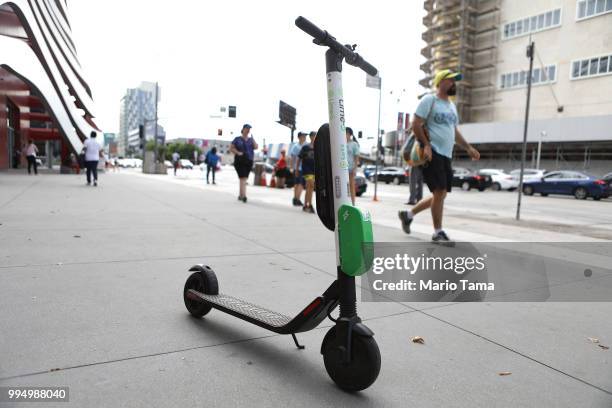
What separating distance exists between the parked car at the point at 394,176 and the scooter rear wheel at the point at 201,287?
34.4 metres

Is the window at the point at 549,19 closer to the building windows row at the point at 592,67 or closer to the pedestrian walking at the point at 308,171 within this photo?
the building windows row at the point at 592,67

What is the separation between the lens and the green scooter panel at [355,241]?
182 centimetres

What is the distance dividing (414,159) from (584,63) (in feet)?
155

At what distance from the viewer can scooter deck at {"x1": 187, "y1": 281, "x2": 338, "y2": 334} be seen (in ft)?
6.36

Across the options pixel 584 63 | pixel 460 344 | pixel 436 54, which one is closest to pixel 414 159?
pixel 460 344

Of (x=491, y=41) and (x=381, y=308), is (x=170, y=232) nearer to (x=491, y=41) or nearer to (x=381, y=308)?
(x=381, y=308)

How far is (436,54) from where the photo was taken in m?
62.9

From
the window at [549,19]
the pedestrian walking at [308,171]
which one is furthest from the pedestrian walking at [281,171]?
the window at [549,19]

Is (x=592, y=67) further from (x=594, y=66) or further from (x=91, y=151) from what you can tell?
(x=91, y=151)

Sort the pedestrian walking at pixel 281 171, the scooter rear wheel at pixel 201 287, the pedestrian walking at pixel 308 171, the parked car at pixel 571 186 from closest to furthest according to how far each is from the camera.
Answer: the scooter rear wheel at pixel 201 287
the pedestrian walking at pixel 308 171
the pedestrian walking at pixel 281 171
the parked car at pixel 571 186

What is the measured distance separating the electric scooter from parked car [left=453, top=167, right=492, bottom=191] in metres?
27.0

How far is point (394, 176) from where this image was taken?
3653 centimetres

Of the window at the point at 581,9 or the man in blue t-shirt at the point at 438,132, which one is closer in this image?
the man in blue t-shirt at the point at 438,132

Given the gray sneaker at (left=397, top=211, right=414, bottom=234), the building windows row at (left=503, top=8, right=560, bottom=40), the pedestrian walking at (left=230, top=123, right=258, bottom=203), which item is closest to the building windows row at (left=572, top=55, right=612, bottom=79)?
the building windows row at (left=503, top=8, right=560, bottom=40)
